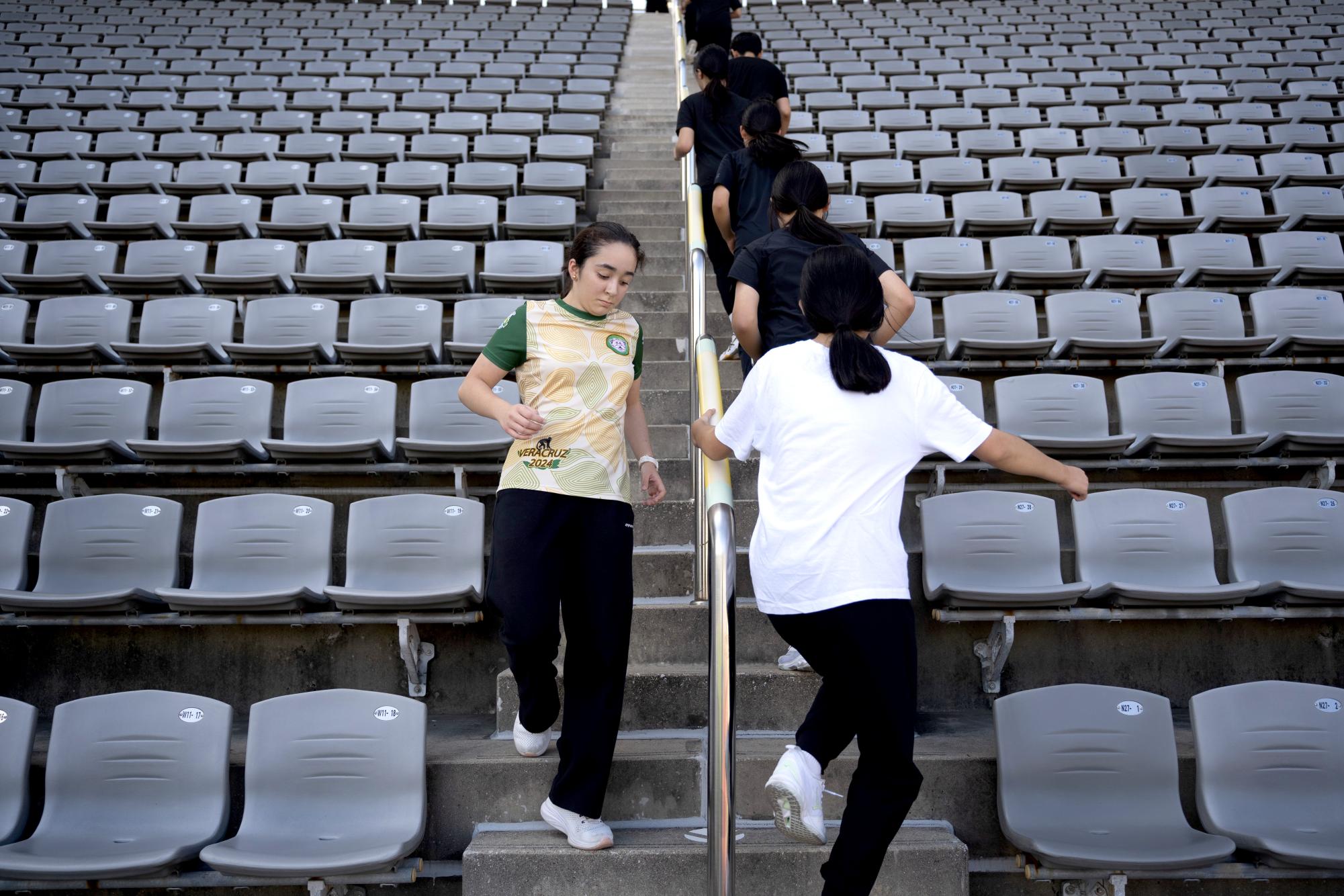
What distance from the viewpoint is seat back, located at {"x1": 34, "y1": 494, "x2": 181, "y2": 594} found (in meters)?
3.55

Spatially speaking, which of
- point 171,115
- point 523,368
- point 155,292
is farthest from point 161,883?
point 171,115

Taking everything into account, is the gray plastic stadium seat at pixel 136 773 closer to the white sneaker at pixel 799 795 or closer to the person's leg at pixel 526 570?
the person's leg at pixel 526 570

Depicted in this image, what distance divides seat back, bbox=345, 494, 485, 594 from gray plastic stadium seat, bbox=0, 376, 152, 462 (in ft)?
4.47

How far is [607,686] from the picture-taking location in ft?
8.14

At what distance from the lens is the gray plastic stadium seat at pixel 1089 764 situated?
2676 mm

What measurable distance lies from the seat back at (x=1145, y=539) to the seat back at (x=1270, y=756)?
0.75m

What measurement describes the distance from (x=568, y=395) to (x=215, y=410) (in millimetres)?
2542

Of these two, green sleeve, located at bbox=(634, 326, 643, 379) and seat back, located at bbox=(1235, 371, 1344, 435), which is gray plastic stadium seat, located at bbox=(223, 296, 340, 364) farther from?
seat back, located at bbox=(1235, 371, 1344, 435)

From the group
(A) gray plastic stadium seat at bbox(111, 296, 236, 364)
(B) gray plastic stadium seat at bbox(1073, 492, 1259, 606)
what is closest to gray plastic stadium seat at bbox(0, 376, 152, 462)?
(A) gray plastic stadium seat at bbox(111, 296, 236, 364)

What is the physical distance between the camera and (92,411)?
14.3ft

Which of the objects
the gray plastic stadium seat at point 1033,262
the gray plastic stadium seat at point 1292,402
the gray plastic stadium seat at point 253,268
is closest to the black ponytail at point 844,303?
the gray plastic stadium seat at point 1292,402

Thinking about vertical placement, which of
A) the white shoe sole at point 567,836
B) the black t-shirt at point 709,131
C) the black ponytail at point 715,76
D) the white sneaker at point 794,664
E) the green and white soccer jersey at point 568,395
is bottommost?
the white shoe sole at point 567,836

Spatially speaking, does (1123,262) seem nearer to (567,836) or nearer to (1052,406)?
(1052,406)

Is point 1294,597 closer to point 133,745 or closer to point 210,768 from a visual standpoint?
point 210,768
